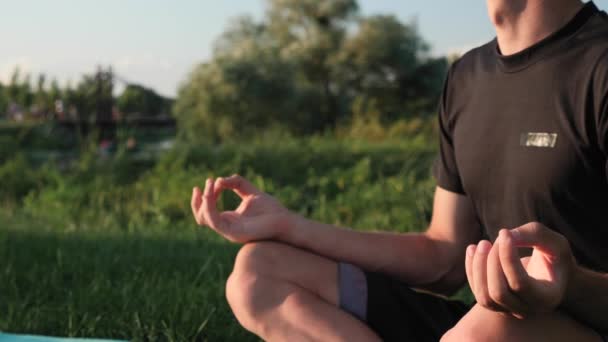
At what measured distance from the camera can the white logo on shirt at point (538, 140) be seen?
1.51 metres

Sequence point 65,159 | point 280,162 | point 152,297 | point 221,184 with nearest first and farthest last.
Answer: point 221,184 → point 152,297 → point 280,162 → point 65,159

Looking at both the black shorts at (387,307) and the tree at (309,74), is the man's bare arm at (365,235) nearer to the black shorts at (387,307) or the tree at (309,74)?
the black shorts at (387,307)

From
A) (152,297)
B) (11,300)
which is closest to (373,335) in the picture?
(152,297)

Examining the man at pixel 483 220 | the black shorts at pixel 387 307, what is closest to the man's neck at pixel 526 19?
the man at pixel 483 220

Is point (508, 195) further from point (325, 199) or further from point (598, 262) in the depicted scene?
point (325, 199)

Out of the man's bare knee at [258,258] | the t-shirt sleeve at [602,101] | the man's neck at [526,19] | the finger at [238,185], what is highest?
the man's neck at [526,19]

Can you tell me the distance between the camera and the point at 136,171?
23.4 feet

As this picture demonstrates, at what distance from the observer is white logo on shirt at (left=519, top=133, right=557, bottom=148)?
1.51 meters

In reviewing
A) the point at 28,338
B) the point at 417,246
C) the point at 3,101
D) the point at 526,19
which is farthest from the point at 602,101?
the point at 3,101

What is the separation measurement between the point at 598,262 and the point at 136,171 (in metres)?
6.00

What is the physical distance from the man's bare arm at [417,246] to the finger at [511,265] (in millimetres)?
708

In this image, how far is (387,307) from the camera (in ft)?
5.65

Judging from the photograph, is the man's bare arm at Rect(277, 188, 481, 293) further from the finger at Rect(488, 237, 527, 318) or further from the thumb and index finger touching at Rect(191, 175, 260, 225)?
the finger at Rect(488, 237, 527, 318)

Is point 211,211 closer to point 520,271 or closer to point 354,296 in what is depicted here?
point 354,296
